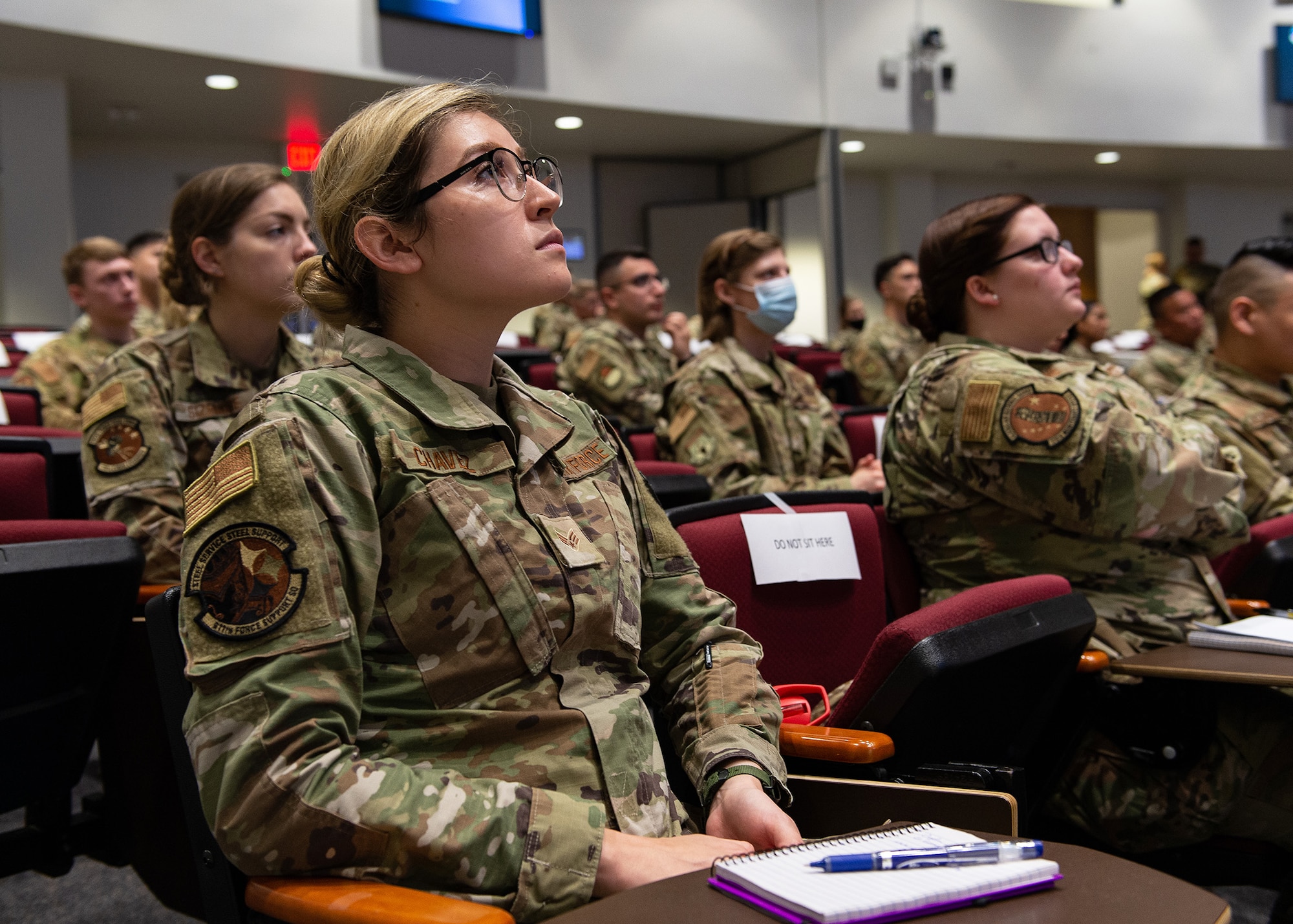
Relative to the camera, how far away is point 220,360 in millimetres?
2303

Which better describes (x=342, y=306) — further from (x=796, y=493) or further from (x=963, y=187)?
(x=963, y=187)

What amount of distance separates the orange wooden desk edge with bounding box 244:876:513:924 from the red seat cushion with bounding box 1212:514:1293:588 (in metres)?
1.81

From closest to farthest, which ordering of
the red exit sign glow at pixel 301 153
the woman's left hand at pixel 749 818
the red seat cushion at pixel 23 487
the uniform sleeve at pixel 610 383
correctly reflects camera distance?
the woman's left hand at pixel 749 818 → the red seat cushion at pixel 23 487 → the uniform sleeve at pixel 610 383 → the red exit sign glow at pixel 301 153

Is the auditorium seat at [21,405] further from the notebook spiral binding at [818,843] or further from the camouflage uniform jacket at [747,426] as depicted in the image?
the notebook spiral binding at [818,843]

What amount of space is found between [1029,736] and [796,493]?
530 mm

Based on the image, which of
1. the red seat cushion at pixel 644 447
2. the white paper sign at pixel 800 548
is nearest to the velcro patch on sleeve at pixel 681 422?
the red seat cushion at pixel 644 447

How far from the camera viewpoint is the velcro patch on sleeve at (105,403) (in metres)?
2.17

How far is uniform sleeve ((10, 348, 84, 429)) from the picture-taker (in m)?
4.39

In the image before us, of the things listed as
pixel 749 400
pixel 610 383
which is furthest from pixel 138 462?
pixel 610 383

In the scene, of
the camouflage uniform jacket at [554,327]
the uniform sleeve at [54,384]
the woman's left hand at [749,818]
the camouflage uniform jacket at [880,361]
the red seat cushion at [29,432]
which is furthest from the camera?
the camouflage uniform jacket at [554,327]

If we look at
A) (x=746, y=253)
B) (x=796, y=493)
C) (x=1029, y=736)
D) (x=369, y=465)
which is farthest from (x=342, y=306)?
(x=746, y=253)

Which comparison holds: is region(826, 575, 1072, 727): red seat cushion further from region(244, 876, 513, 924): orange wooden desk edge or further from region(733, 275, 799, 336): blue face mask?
region(733, 275, 799, 336): blue face mask

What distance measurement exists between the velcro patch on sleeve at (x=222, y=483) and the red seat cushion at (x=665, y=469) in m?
1.65

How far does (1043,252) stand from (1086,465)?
532mm
